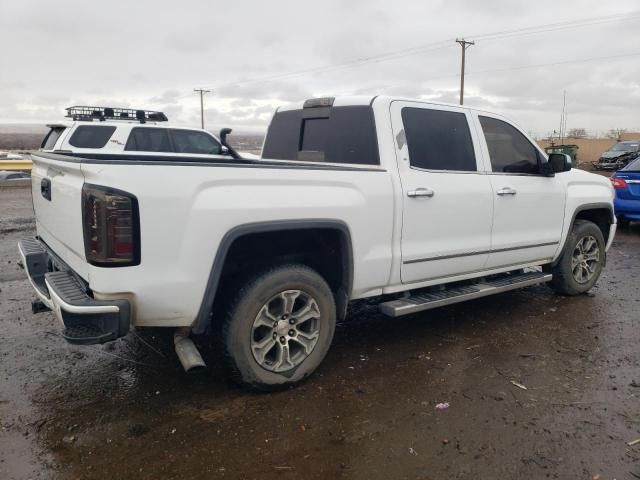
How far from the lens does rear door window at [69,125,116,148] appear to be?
9.36m

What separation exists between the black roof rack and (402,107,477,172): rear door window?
8224 mm

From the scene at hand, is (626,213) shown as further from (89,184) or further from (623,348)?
(89,184)

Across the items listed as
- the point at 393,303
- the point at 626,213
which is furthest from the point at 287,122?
the point at 626,213

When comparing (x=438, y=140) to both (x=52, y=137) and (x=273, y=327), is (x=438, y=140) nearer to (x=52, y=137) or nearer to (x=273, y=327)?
(x=273, y=327)

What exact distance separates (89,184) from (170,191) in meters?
0.43

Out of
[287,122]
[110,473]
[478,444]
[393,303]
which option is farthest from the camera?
[287,122]

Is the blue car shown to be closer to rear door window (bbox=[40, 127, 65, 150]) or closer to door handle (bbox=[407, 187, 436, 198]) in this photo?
door handle (bbox=[407, 187, 436, 198])

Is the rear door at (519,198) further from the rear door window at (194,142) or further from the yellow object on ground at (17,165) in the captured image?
the yellow object on ground at (17,165)

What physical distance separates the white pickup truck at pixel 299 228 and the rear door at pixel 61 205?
18 mm

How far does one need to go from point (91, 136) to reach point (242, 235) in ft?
25.1

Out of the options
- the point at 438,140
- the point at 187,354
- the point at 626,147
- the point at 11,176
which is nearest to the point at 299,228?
the point at 187,354

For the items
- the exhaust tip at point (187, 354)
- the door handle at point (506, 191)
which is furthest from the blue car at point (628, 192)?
the exhaust tip at point (187, 354)

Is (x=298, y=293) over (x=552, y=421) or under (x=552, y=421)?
over

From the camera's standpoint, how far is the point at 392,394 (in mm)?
3529
